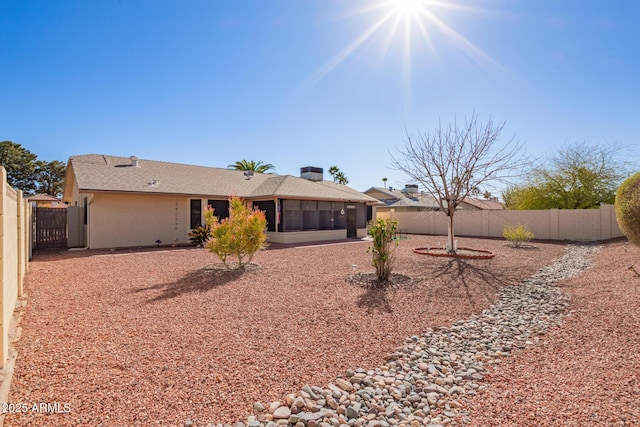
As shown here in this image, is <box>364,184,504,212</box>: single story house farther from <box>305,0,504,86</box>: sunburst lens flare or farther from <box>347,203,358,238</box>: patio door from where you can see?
<box>305,0,504,86</box>: sunburst lens flare

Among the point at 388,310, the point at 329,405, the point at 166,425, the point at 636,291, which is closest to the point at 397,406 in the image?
the point at 329,405

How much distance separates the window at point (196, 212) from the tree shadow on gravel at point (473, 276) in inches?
447

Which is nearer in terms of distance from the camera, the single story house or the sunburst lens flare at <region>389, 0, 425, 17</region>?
the sunburst lens flare at <region>389, 0, 425, 17</region>

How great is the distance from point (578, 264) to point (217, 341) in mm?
11377

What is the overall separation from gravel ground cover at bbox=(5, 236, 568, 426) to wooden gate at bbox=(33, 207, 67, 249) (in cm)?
596

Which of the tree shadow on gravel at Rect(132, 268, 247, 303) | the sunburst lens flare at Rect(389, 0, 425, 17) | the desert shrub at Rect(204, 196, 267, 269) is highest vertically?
the sunburst lens flare at Rect(389, 0, 425, 17)

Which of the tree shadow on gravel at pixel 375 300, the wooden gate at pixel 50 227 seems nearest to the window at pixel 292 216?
the tree shadow on gravel at pixel 375 300

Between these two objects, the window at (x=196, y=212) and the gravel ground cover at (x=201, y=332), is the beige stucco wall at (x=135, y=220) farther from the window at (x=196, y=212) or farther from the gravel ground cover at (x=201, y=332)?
the gravel ground cover at (x=201, y=332)

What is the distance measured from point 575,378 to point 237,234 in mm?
7300

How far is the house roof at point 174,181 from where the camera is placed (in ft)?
43.2

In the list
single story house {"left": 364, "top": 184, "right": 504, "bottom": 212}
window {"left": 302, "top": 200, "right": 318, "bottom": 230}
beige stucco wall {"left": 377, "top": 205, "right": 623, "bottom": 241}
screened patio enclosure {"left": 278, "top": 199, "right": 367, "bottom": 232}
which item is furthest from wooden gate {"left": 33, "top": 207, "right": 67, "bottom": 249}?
single story house {"left": 364, "top": 184, "right": 504, "bottom": 212}

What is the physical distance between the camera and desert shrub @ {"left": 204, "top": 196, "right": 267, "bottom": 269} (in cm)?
836

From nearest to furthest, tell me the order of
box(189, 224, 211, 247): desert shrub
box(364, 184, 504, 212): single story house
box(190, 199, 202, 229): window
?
box(189, 224, 211, 247): desert shrub, box(190, 199, 202, 229): window, box(364, 184, 504, 212): single story house

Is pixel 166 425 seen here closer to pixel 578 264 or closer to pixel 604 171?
pixel 578 264
